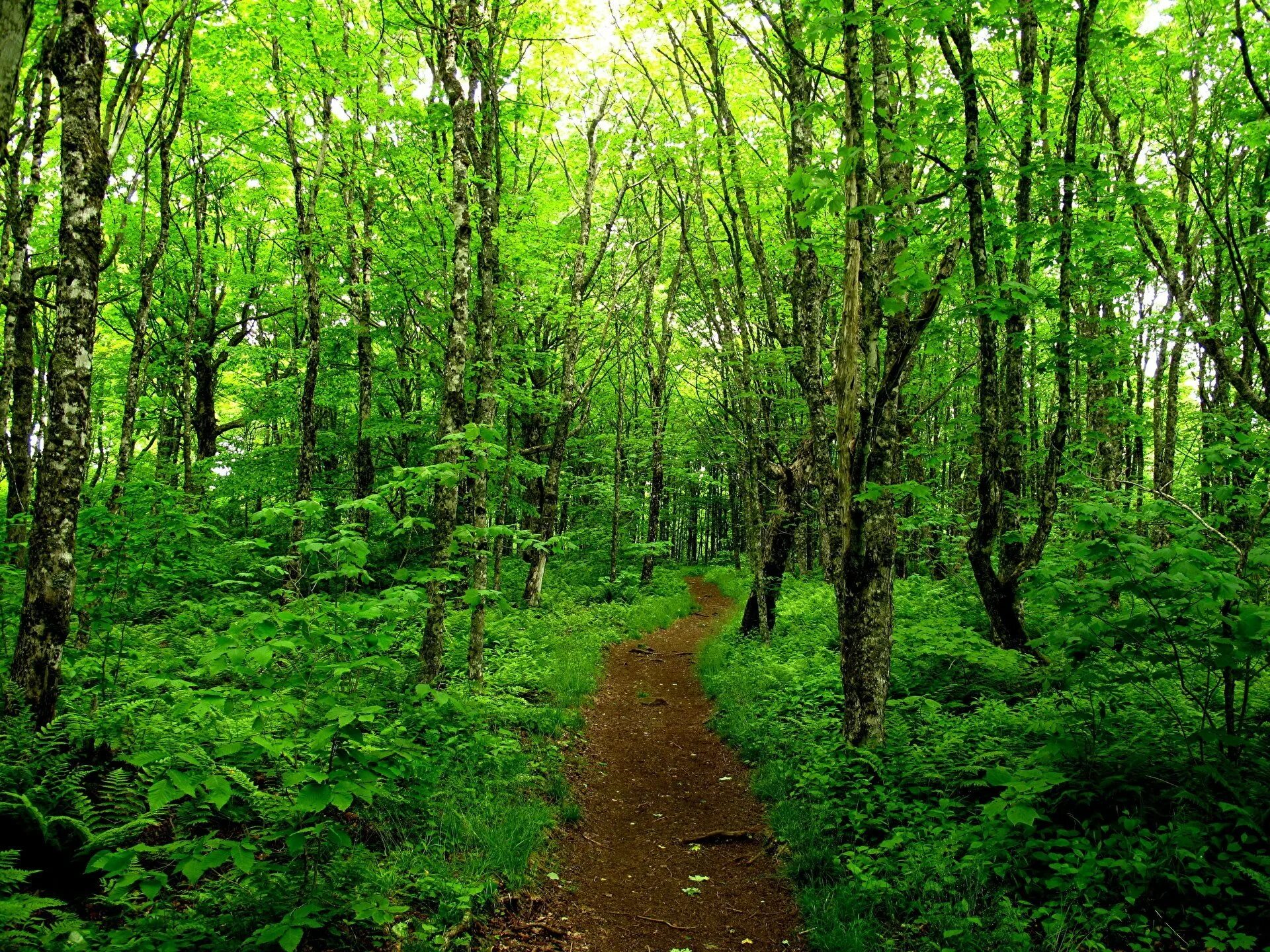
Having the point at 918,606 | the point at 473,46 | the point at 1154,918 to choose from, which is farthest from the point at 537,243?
the point at 1154,918

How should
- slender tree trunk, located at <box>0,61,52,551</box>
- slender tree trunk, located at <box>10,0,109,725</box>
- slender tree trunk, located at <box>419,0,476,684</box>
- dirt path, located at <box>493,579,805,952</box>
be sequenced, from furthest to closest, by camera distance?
slender tree trunk, located at <box>419,0,476,684</box> → slender tree trunk, located at <box>0,61,52,551</box> → slender tree trunk, located at <box>10,0,109,725</box> → dirt path, located at <box>493,579,805,952</box>

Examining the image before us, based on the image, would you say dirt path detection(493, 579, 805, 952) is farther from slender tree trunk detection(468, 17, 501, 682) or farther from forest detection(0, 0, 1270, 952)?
slender tree trunk detection(468, 17, 501, 682)

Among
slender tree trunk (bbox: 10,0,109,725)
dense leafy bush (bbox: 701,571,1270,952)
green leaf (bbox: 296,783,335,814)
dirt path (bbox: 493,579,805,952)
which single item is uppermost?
slender tree trunk (bbox: 10,0,109,725)

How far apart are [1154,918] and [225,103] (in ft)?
55.1

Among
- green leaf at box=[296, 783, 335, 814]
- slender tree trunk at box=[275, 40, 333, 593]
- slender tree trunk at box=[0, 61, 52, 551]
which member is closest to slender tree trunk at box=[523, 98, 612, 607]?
slender tree trunk at box=[275, 40, 333, 593]

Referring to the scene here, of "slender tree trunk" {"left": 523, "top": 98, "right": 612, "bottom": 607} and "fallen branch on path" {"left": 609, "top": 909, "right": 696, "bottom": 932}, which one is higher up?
"slender tree trunk" {"left": 523, "top": 98, "right": 612, "bottom": 607}

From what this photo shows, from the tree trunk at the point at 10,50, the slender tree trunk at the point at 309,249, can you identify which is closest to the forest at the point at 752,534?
the tree trunk at the point at 10,50

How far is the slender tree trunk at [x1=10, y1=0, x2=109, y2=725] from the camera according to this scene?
4980 mm

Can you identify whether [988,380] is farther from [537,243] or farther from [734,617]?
[734,617]

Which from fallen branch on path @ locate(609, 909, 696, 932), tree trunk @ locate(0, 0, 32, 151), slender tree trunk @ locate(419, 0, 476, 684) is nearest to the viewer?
tree trunk @ locate(0, 0, 32, 151)

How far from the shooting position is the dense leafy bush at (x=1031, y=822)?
3721mm

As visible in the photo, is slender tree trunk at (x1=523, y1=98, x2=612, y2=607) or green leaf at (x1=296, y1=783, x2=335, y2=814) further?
slender tree trunk at (x1=523, y1=98, x2=612, y2=607)

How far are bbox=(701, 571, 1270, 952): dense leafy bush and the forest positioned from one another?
1.6 inches

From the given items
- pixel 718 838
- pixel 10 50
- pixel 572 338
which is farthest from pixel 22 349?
pixel 572 338
